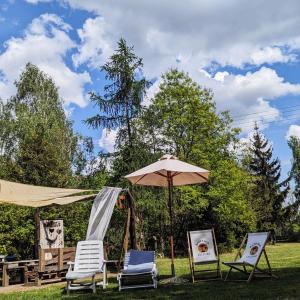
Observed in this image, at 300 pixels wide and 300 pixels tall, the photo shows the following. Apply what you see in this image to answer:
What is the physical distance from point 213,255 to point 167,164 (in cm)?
196

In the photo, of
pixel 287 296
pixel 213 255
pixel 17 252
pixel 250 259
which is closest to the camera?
pixel 287 296

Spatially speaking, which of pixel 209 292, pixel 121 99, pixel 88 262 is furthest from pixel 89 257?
pixel 121 99

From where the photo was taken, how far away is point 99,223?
9148mm

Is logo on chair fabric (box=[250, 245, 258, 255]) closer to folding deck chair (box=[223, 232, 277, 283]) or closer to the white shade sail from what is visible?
folding deck chair (box=[223, 232, 277, 283])

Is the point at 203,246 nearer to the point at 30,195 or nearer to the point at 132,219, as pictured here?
the point at 132,219

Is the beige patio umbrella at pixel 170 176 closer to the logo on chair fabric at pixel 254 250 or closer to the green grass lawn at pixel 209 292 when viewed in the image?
the green grass lawn at pixel 209 292

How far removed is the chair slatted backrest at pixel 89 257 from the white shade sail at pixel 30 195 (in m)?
1.76

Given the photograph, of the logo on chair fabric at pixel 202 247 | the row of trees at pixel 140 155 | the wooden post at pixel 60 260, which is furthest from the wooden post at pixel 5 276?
the logo on chair fabric at pixel 202 247

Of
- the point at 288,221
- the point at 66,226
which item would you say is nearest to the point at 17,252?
the point at 66,226

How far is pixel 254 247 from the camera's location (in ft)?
25.6

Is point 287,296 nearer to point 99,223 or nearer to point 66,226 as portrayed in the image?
point 99,223

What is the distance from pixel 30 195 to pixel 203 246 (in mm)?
Answer: 4120

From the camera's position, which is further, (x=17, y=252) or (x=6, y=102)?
(x=6, y=102)

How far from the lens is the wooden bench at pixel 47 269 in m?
9.17
